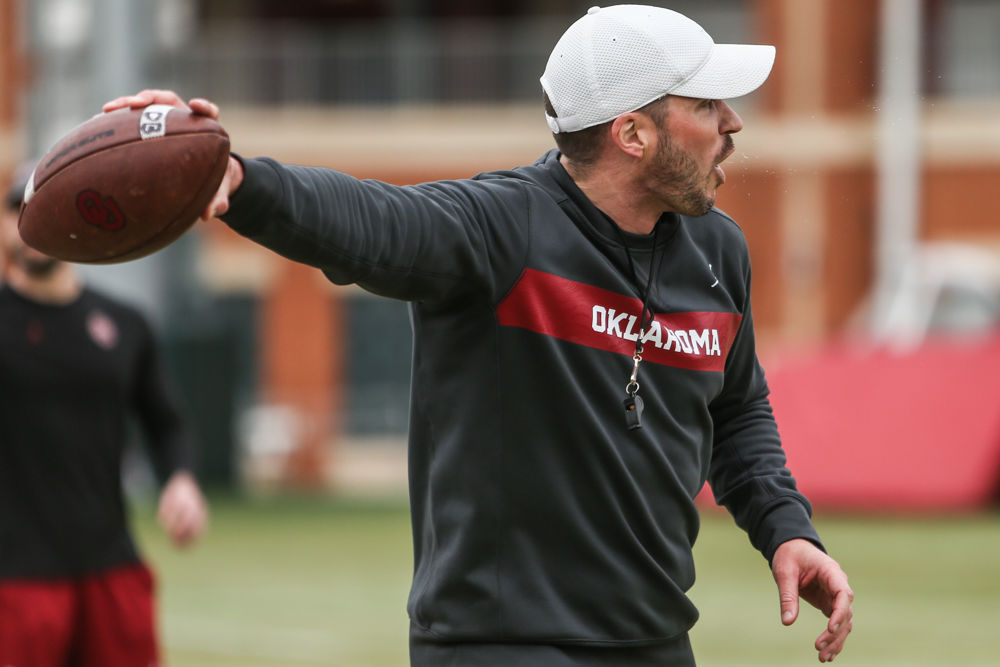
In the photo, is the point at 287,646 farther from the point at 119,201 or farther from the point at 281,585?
the point at 119,201

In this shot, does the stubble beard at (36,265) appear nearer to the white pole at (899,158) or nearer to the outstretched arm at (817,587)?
the outstretched arm at (817,587)

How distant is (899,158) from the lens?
86.5 ft

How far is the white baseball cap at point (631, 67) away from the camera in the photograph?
11.3ft

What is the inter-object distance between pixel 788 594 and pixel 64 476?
2.87m

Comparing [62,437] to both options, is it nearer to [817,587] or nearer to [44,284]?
[44,284]

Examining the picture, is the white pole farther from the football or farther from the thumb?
the football

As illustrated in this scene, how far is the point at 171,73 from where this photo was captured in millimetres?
21797

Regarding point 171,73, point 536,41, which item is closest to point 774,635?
point 171,73

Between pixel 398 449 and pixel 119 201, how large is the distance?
21.4 meters

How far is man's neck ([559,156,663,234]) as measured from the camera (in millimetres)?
3547

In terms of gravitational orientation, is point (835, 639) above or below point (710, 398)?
below

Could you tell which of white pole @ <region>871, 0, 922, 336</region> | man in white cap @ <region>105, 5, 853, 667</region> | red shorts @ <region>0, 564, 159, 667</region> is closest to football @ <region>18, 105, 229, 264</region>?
man in white cap @ <region>105, 5, 853, 667</region>

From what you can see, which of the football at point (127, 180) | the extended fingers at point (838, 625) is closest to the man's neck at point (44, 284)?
the football at point (127, 180)

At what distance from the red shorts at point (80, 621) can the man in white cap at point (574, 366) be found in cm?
227
